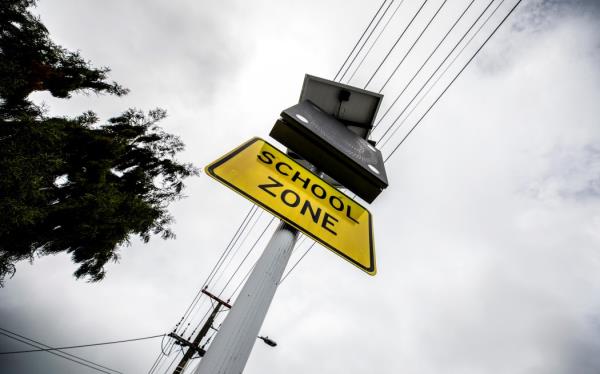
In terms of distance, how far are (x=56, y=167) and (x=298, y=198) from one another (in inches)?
351

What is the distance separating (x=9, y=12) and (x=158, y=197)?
270 inches

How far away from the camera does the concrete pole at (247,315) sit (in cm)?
111

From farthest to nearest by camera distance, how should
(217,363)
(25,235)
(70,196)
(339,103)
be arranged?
(70,196) → (25,235) → (339,103) → (217,363)

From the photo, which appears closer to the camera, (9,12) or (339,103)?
(339,103)

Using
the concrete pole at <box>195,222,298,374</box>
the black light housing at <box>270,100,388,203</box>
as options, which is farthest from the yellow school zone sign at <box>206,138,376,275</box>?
the black light housing at <box>270,100,388,203</box>

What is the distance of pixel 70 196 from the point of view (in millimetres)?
8320

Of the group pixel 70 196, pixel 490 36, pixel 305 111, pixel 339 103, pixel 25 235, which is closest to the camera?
pixel 305 111

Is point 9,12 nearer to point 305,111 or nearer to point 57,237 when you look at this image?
point 57,237

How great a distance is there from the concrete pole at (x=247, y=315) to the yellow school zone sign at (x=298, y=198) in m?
0.21

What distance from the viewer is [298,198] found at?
177cm

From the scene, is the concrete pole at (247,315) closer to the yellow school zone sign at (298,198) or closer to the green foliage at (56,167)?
the yellow school zone sign at (298,198)

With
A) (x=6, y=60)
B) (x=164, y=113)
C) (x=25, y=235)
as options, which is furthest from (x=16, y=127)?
(x=164, y=113)

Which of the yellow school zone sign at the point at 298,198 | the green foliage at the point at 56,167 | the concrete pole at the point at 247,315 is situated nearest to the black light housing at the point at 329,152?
the yellow school zone sign at the point at 298,198

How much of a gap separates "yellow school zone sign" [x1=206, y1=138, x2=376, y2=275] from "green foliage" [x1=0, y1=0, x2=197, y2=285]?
8.02m
